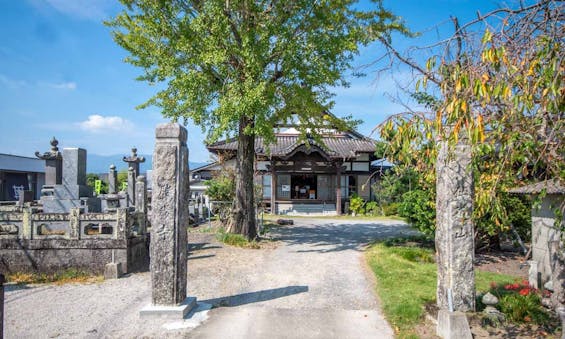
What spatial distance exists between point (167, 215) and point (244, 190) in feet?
23.4

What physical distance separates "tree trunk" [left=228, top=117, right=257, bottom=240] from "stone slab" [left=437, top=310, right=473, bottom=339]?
8534 millimetres

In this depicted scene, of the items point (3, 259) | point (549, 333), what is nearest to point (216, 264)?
point (3, 259)

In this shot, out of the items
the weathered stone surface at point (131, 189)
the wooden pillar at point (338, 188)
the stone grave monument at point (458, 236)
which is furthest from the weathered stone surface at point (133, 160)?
the stone grave monument at point (458, 236)

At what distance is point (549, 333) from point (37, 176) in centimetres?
3845

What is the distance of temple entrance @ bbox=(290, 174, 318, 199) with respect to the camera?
91.0 feet

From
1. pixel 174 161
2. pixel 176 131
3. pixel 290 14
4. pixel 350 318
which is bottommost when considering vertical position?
pixel 350 318

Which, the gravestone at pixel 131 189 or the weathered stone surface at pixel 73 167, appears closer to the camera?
the weathered stone surface at pixel 73 167

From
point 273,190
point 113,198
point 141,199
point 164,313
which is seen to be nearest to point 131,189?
point 113,198

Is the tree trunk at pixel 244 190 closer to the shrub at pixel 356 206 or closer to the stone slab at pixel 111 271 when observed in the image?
the stone slab at pixel 111 271

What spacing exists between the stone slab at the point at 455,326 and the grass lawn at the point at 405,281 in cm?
48

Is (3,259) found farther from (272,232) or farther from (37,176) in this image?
(37,176)

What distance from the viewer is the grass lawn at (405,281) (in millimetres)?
5914

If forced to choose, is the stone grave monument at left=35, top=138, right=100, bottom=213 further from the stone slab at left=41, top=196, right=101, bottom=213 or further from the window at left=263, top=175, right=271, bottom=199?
the window at left=263, top=175, right=271, bottom=199

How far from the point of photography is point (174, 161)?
19.1ft
